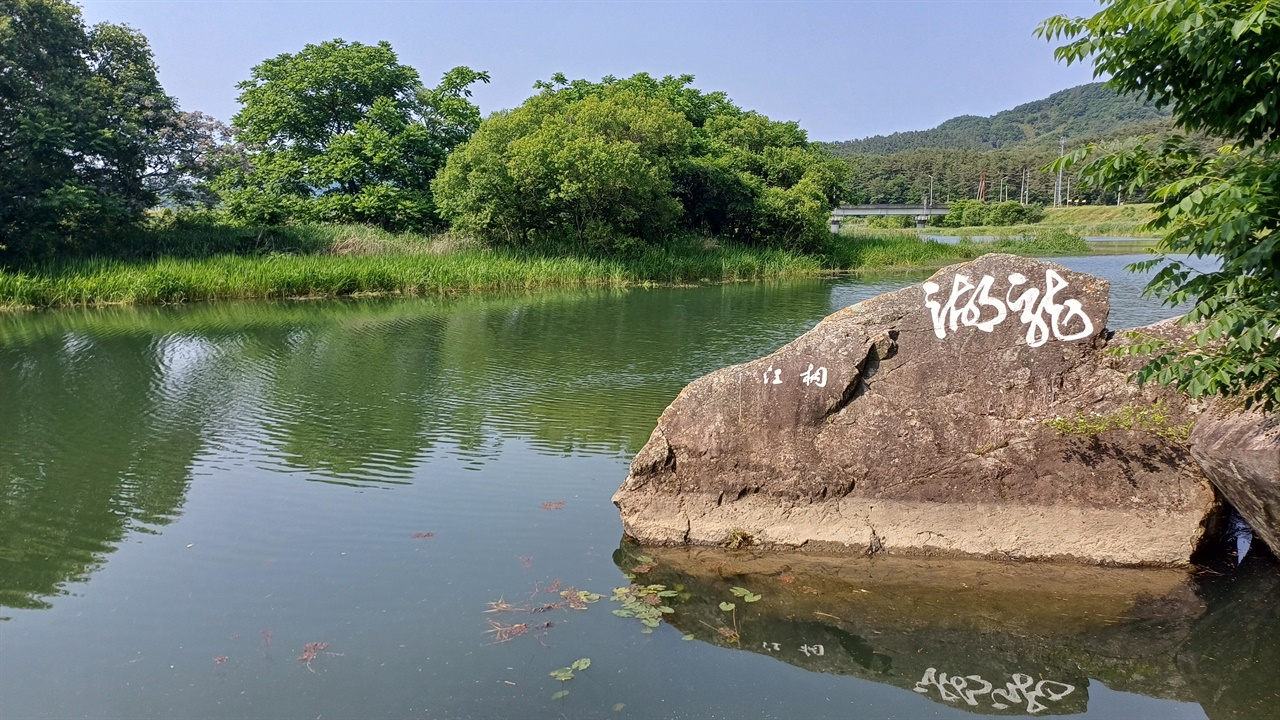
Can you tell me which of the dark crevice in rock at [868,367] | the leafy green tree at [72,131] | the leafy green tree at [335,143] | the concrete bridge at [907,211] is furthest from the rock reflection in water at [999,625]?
the concrete bridge at [907,211]

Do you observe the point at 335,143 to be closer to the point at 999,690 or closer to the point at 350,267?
the point at 350,267

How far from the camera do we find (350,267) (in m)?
22.5

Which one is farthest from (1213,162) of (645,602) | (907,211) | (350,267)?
(907,211)

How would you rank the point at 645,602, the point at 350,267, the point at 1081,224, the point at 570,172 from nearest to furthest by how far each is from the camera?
the point at 645,602
the point at 350,267
the point at 570,172
the point at 1081,224

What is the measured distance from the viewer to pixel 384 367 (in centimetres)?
1191

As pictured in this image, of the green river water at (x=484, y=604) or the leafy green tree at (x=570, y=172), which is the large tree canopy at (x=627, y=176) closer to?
the leafy green tree at (x=570, y=172)

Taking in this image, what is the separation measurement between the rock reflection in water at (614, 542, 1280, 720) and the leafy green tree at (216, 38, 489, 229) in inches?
1022

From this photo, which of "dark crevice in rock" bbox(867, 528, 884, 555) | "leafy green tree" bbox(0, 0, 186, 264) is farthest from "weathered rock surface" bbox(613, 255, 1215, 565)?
"leafy green tree" bbox(0, 0, 186, 264)

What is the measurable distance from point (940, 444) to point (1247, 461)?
152 centimetres

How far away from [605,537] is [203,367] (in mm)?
8333

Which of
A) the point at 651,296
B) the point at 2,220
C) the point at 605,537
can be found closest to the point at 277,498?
the point at 605,537

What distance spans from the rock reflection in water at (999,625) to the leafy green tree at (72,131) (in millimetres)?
23222

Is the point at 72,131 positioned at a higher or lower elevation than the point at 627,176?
higher

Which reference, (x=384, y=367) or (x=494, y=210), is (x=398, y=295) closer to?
(x=494, y=210)
